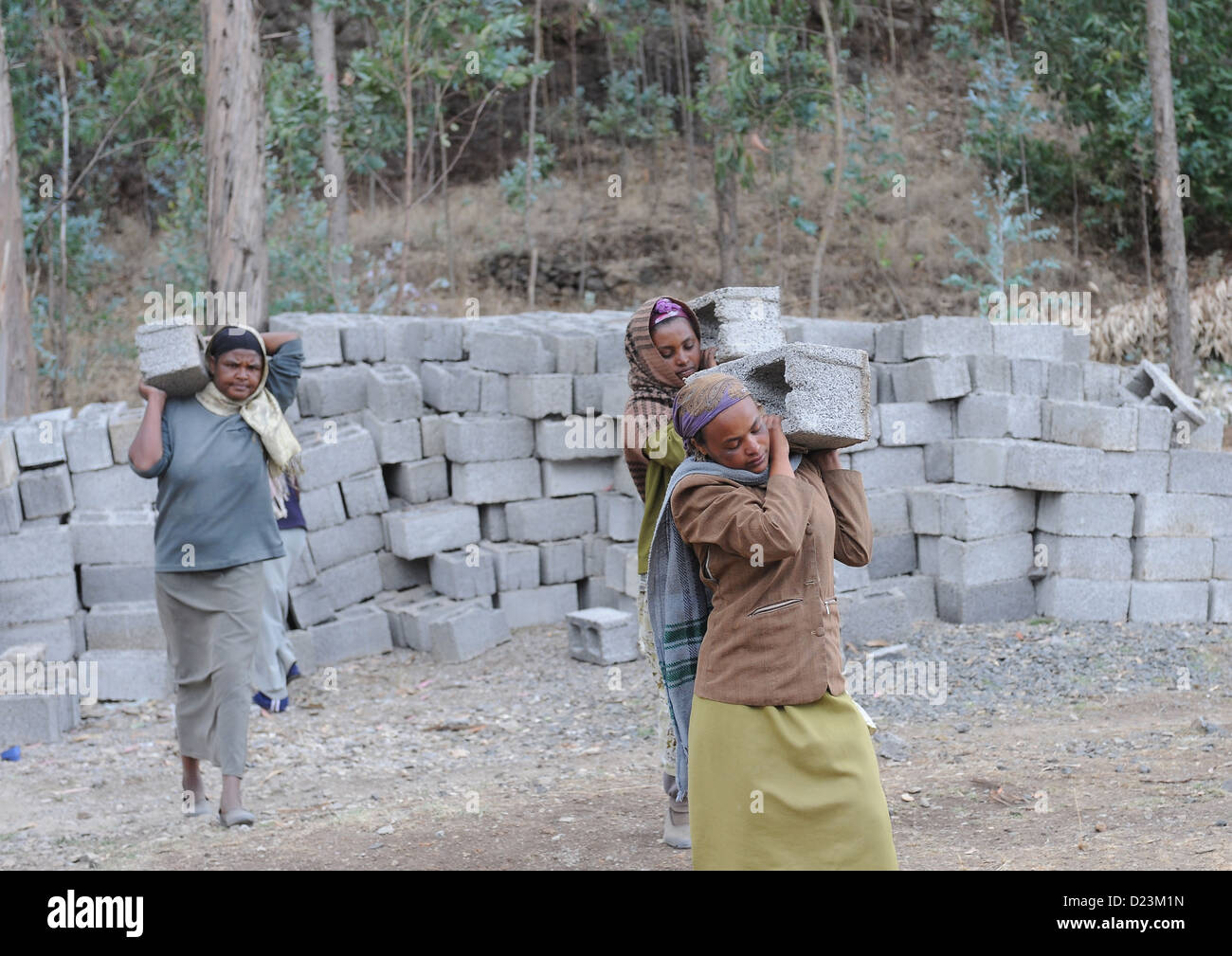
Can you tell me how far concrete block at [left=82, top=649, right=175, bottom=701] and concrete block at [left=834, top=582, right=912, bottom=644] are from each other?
4.04 m

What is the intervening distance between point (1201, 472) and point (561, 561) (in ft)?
14.3

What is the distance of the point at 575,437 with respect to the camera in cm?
845

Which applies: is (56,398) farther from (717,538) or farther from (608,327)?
(717,538)

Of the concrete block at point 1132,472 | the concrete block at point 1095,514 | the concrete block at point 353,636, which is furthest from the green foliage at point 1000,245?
the concrete block at point 353,636

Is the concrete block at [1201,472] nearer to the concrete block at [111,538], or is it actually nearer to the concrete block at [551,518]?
the concrete block at [551,518]

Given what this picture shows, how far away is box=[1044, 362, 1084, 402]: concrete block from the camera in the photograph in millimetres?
8562

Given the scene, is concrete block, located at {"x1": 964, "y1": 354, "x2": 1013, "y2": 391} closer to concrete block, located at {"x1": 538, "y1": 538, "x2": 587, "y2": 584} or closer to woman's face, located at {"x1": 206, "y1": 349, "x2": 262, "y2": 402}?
concrete block, located at {"x1": 538, "y1": 538, "x2": 587, "y2": 584}

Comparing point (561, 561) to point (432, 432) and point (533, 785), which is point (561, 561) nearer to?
point (432, 432)

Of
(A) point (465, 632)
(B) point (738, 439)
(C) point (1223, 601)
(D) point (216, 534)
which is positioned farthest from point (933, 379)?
(B) point (738, 439)

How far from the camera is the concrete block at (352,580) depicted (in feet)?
26.7

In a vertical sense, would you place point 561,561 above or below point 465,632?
above

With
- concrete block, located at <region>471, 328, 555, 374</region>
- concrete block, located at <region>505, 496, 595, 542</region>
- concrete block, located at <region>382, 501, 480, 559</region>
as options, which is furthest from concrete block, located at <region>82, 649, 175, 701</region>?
concrete block, located at <region>471, 328, 555, 374</region>

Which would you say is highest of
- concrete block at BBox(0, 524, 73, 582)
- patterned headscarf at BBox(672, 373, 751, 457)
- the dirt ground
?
patterned headscarf at BBox(672, 373, 751, 457)

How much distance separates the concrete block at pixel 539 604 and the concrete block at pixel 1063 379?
365cm
